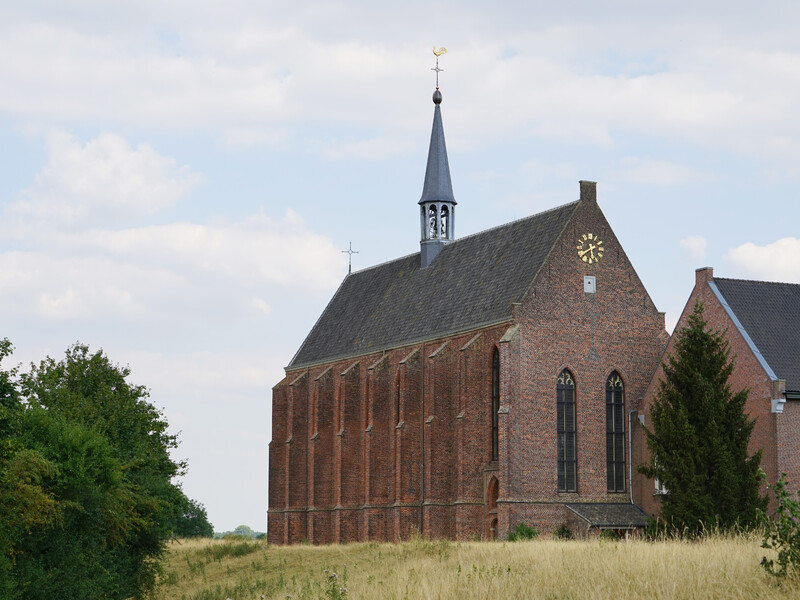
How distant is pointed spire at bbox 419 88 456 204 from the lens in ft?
206

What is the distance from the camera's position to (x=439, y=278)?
2296 inches

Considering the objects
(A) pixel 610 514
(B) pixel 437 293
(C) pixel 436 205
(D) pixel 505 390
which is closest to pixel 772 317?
(A) pixel 610 514

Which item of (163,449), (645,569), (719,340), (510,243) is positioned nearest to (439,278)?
(510,243)

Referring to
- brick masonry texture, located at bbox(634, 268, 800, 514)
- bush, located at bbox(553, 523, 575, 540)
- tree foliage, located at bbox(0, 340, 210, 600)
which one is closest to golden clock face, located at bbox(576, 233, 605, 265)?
brick masonry texture, located at bbox(634, 268, 800, 514)

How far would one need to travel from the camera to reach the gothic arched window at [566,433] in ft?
160

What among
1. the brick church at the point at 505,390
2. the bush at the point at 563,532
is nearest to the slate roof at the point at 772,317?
the brick church at the point at 505,390

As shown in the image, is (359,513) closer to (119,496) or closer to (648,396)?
(648,396)

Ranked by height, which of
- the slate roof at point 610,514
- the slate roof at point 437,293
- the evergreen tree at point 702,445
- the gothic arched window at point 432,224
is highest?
the gothic arched window at point 432,224

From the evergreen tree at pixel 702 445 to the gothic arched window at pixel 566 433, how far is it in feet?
32.4

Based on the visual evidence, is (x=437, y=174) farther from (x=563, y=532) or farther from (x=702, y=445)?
(x=702, y=445)

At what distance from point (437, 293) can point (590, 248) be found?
9291 mm

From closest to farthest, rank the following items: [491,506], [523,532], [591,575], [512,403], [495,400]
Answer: [591,575], [523,532], [512,403], [491,506], [495,400]

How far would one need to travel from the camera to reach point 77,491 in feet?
106

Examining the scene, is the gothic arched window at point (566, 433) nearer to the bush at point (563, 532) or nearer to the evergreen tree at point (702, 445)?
the bush at point (563, 532)
